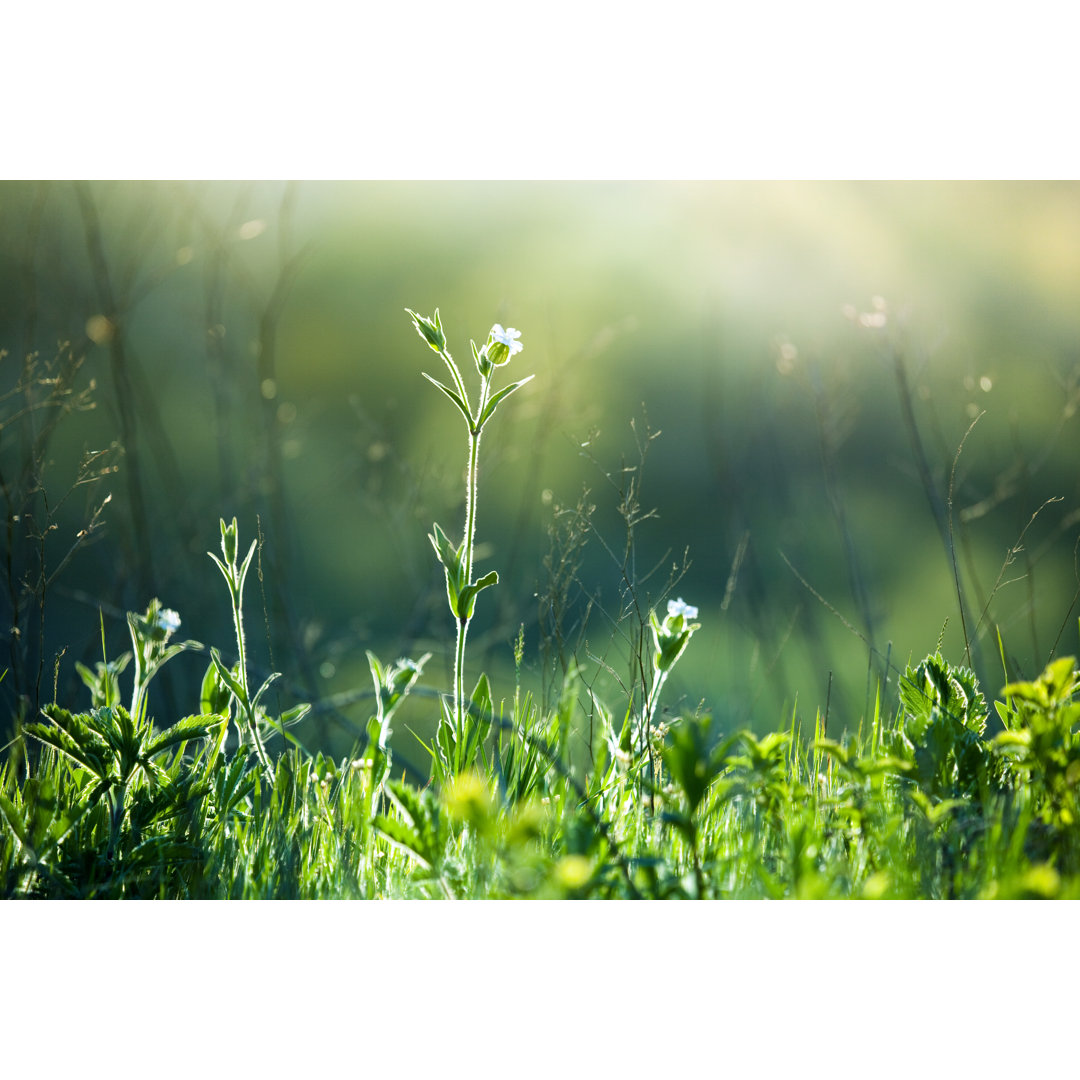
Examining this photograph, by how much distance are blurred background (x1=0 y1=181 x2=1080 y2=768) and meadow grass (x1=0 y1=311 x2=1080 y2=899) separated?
0.30 meters

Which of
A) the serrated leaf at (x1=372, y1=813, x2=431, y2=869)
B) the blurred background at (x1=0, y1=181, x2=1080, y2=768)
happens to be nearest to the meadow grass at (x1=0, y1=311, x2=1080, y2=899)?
the serrated leaf at (x1=372, y1=813, x2=431, y2=869)

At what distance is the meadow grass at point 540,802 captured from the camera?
93 centimetres

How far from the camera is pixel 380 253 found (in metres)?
1.90

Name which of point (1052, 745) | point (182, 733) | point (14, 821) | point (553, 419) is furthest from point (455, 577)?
point (553, 419)

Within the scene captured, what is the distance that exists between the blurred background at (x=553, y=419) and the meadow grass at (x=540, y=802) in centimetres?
30

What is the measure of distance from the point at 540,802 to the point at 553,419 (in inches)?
40.3

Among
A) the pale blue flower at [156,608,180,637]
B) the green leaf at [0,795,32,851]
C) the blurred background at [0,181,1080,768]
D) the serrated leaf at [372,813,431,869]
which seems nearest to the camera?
the serrated leaf at [372,813,431,869]

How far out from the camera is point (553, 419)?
6.24ft

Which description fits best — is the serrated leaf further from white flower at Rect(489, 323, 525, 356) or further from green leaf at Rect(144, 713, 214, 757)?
white flower at Rect(489, 323, 525, 356)

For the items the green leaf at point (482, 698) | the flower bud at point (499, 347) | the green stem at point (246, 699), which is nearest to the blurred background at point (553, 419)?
the green leaf at point (482, 698)

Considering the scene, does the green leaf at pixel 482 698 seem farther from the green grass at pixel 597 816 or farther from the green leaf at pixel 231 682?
the green leaf at pixel 231 682

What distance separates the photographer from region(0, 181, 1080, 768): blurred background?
158 cm

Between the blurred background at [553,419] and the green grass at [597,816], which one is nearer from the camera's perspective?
the green grass at [597,816]
